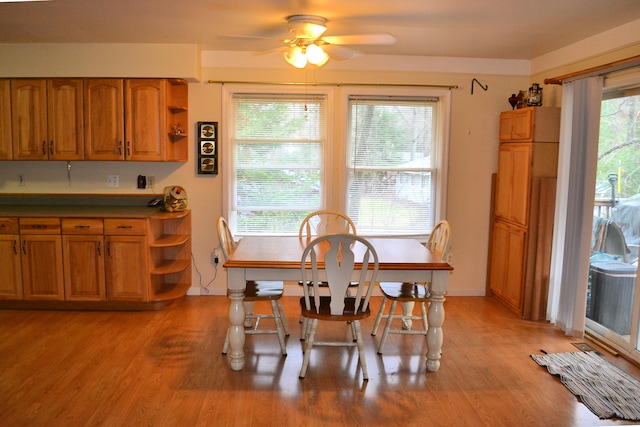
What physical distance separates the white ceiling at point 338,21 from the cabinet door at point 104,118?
39 centimetres

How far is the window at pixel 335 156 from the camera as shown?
485 centimetres

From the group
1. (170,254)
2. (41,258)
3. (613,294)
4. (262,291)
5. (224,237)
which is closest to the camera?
(262,291)

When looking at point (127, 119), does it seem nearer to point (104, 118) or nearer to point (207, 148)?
point (104, 118)

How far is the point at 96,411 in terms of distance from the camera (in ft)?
9.03

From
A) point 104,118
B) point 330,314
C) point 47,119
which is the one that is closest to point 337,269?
point 330,314

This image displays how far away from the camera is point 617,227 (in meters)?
3.79

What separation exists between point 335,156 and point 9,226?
286 cm

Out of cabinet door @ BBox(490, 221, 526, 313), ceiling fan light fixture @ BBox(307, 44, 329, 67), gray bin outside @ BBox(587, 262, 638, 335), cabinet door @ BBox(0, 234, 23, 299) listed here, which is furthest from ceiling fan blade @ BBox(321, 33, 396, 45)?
cabinet door @ BBox(0, 234, 23, 299)

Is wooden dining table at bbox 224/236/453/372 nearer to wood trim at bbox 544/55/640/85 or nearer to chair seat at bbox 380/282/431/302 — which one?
chair seat at bbox 380/282/431/302

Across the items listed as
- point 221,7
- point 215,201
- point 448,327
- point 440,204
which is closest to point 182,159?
point 215,201

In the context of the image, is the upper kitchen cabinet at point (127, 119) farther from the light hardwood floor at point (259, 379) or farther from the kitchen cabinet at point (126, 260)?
the light hardwood floor at point (259, 379)

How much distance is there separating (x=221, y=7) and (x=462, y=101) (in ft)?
8.43

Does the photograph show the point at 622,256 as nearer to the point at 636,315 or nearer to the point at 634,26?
the point at 636,315

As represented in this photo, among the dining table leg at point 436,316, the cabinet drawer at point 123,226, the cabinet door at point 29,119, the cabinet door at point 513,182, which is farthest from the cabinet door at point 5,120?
the cabinet door at point 513,182
